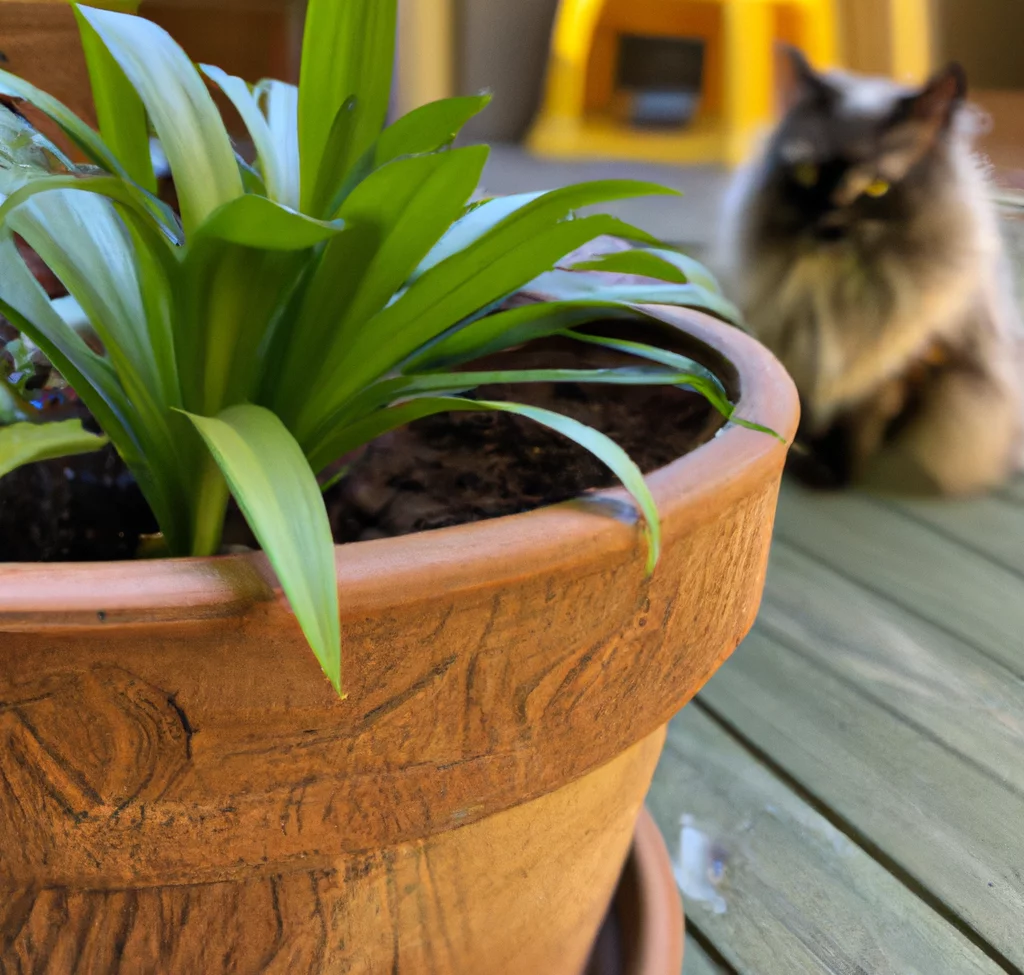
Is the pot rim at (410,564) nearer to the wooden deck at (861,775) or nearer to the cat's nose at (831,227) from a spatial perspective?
the wooden deck at (861,775)

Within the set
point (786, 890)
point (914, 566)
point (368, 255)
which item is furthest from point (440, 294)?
point (914, 566)

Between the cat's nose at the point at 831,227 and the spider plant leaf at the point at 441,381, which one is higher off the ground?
the spider plant leaf at the point at 441,381

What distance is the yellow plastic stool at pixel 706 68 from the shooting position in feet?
7.19

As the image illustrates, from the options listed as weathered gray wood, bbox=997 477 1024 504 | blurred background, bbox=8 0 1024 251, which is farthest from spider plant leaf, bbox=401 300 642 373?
blurred background, bbox=8 0 1024 251

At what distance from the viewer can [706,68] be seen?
2500 mm

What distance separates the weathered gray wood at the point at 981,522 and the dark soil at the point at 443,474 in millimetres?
776

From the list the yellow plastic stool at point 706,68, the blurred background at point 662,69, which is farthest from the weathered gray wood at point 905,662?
the yellow plastic stool at point 706,68

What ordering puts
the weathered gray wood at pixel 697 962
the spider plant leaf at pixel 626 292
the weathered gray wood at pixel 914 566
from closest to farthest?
the spider plant leaf at pixel 626 292 → the weathered gray wood at pixel 697 962 → the weathered gray wood at pixel 914 566

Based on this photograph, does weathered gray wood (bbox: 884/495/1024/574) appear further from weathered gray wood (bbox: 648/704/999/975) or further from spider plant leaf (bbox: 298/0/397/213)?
spider plant leaf (bbox: 298/0/397/213)

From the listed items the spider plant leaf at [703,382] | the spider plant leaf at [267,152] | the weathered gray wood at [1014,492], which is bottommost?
the weathered gray wood at [1014,492]

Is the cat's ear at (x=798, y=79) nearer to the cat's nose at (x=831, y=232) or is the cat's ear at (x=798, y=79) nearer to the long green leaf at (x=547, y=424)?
the cat's nose at (x=831, y=232)

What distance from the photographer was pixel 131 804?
1.04ft

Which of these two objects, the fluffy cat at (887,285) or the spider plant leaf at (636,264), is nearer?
the spider plant leaf at (636,264)

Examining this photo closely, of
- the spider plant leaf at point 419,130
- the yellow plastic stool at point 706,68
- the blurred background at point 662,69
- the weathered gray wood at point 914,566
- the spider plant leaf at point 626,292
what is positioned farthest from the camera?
the yellow plastic stool at point 706,68
